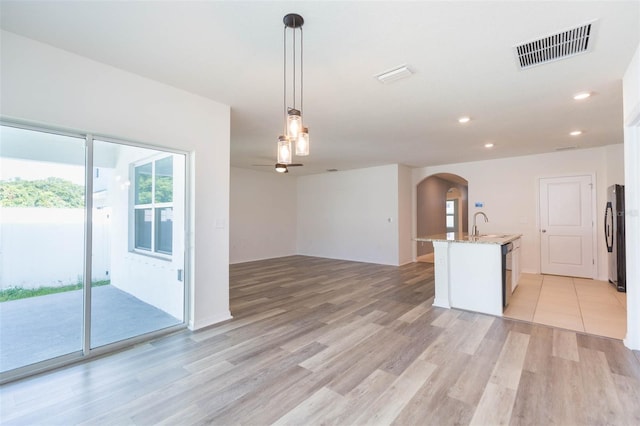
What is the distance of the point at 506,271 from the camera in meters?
4.14

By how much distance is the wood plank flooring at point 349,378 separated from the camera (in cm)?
192

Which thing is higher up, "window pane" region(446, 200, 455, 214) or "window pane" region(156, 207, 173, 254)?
"window pane" region(446, 200, 455, 214)

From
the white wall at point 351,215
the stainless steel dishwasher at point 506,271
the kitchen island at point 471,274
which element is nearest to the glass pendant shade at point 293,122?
the kitchen island at point 471,274

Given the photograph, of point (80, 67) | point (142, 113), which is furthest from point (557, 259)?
point (80, 67)

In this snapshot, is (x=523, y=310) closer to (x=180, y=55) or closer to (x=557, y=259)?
(x=557, y=259)

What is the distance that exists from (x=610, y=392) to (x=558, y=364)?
41cm

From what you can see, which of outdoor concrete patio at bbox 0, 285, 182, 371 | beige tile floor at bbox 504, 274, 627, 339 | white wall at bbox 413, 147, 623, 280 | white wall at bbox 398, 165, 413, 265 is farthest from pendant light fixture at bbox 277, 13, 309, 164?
white wall at bbox 413, 147, 623, 280

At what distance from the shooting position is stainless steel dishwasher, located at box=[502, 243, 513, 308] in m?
3.93

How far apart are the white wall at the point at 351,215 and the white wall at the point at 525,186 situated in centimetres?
191

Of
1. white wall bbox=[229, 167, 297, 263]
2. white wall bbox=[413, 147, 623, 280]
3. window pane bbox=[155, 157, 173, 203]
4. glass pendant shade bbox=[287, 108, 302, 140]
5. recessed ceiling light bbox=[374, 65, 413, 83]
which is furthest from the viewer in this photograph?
white wall bbox=[229, 167, 297, 263]

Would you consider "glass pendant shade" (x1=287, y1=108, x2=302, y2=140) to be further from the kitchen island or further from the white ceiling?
the kitchen island

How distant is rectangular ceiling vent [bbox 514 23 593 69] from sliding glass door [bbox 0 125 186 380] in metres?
3.53

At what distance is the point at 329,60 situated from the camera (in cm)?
257

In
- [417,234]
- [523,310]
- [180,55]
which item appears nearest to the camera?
[180,55]
